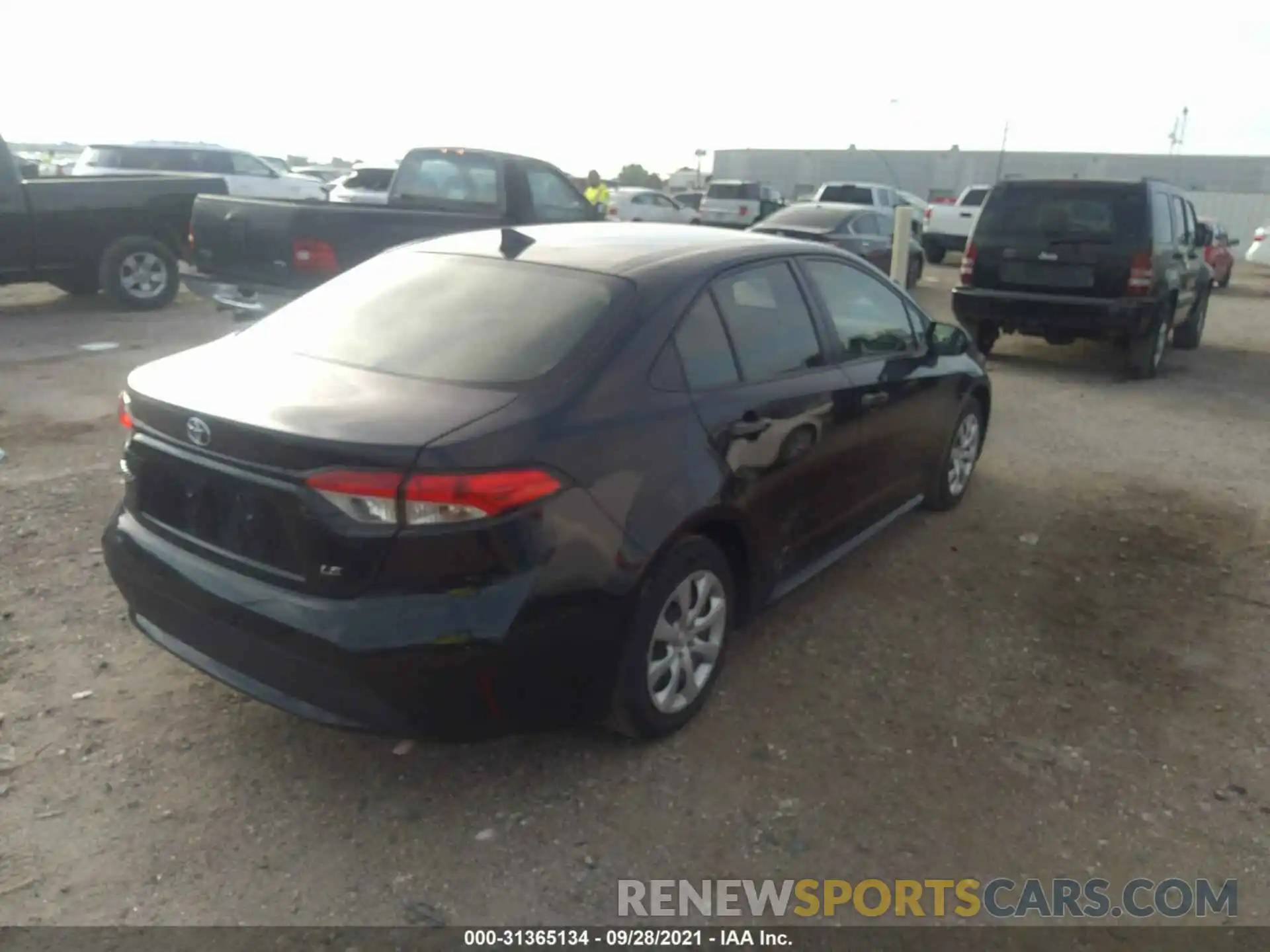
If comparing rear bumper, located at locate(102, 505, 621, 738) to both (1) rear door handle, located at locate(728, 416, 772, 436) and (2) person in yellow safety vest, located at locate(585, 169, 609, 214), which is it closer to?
(1) rear door handle, located at locate(728, 416, 772, 436)

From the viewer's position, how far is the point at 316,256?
25.6ft

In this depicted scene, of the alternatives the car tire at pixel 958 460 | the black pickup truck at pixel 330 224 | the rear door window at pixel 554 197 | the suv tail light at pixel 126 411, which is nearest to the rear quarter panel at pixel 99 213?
the black pickup truck at pixel 330 224

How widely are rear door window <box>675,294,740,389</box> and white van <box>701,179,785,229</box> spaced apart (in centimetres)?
1970

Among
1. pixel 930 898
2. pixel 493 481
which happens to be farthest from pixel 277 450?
pixel 930 898

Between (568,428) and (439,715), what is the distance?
34.1 inches

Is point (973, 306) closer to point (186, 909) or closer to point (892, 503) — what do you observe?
point (892, 503)

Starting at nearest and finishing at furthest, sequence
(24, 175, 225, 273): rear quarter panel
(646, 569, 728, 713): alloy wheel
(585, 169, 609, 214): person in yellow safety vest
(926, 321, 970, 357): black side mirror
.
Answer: (646, 569, 728, 713): alloy wheel, (926, 321, 970, 357): black side mirror, (24, 175, 225, 273): rear quarter panel, (585, 169, 609, 214): person in yellow safety vest

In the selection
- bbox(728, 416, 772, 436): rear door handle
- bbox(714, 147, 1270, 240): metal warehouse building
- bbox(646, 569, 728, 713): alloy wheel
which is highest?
bbox(714, 147, 1270, 240): metal warehouse building

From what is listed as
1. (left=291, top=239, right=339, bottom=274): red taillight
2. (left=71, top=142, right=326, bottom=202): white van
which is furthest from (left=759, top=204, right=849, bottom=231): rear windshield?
(left=291, top=239, right=339, bottom=274): red taillight

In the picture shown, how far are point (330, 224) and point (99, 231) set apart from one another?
4.60 m

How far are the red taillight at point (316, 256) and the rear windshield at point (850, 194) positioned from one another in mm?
16537

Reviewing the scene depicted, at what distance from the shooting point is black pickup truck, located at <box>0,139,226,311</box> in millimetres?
10102

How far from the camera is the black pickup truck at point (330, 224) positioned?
781 cm

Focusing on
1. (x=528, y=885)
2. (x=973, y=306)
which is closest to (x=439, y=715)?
(x=528, y=885)
